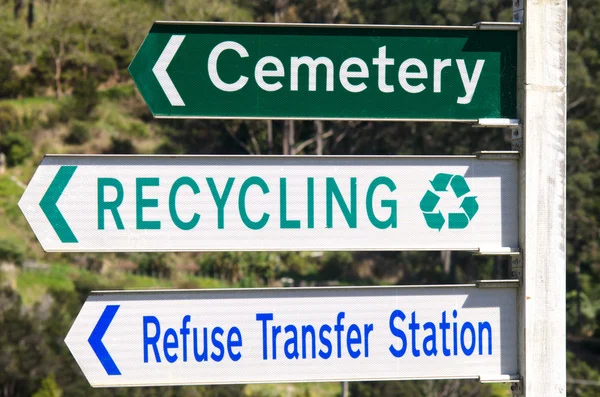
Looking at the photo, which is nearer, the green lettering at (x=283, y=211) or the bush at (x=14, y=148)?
the green lettering at (x=283, y=211)

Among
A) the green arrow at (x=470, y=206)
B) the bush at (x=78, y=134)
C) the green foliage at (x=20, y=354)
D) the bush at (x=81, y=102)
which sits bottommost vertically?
the green foliage at (x=20, y=354)

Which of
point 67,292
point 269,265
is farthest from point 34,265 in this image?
point 269,265

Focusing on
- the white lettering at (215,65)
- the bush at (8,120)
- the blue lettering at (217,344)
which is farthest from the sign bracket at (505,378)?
the bush at (8,120)

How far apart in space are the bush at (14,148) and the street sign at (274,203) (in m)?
33.3

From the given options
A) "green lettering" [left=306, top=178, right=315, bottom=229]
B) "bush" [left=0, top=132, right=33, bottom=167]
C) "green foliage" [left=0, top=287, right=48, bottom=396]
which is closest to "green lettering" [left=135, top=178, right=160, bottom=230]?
"green lettering" [left=306, top=178, right=315, bottom=229]

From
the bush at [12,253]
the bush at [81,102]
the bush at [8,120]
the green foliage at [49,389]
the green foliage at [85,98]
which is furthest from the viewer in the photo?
the green foliage at [85,98]

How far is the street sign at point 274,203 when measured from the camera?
162 inches

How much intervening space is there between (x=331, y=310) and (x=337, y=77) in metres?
1.00

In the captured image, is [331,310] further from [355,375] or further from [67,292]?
[67,292]

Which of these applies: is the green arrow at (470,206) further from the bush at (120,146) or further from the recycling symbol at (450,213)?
the bush at (120,146)

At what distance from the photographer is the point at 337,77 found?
4.21 m

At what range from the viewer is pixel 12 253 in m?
30.6

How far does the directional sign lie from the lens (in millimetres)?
4164

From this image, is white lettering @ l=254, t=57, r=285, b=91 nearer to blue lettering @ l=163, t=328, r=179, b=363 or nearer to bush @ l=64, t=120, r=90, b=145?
blue lettering @ l=163, t=328, r=179, b=363
